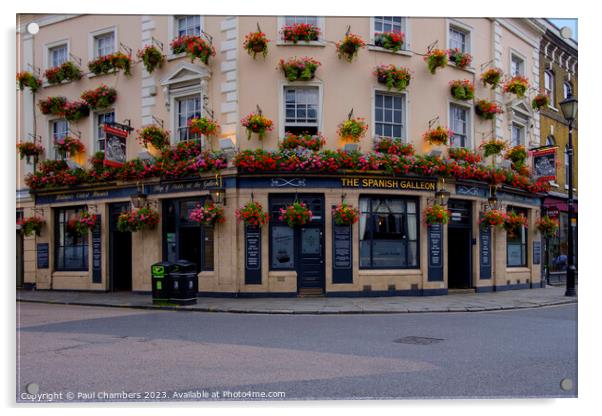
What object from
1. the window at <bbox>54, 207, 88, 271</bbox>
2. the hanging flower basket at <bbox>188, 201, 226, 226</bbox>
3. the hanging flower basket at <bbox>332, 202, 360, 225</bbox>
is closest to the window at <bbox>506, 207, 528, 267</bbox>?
the hanging flower basket at <bbox>332, 202, 360, 225</bbox>

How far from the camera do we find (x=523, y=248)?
1972cm

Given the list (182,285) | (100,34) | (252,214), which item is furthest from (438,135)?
(100,34)

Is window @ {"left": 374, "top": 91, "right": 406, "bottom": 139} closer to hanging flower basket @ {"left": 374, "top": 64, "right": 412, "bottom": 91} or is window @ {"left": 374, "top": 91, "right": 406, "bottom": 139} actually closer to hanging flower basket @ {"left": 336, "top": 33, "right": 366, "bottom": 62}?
hanging flower basket @ {"left": 374, "top": 64, "right": 412, "bottom": 91}

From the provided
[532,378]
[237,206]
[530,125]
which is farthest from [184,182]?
[532,378]

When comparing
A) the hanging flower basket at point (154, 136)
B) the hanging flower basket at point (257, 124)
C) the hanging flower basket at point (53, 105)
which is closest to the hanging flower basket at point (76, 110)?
the hanging flower basket at point (53, 105)

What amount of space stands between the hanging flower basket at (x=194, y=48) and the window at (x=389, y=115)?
4.67 m

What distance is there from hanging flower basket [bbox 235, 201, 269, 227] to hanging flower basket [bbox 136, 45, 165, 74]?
13.6ft

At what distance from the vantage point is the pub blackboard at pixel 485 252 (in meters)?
18.3

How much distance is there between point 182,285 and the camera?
13.9 m

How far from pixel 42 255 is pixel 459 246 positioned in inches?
510

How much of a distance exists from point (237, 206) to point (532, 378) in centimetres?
1065

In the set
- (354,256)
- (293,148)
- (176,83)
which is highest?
(176,83)

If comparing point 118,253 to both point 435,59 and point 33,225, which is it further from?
point 435,59

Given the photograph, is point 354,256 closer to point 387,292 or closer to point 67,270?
point 387,292
